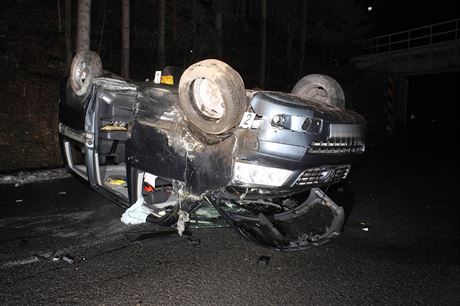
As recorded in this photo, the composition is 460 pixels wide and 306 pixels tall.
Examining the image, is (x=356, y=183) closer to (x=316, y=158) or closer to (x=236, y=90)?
(x=316, y=158)

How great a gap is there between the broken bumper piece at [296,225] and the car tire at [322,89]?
3.13 feet

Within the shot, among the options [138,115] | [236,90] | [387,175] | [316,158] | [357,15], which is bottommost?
[387,175]

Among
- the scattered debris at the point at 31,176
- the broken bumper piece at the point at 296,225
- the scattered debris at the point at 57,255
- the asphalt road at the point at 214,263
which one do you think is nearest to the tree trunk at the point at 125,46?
the scattered debris at the point at 31,176

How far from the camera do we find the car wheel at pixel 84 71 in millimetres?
3717

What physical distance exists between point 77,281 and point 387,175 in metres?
6.11

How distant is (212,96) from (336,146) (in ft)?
3.42

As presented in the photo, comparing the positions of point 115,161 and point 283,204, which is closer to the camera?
point 283,204

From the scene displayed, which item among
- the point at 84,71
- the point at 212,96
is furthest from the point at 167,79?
the point at 212,96

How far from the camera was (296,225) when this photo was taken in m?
3.51

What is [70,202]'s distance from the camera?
469cm

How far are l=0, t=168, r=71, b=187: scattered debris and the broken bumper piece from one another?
3402mm

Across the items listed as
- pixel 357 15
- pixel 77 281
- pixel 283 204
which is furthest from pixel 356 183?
pixel 357 15

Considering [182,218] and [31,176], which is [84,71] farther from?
[31,176]

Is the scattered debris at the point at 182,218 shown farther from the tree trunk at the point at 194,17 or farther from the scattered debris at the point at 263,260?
the tree trunk at the point at 194,17
